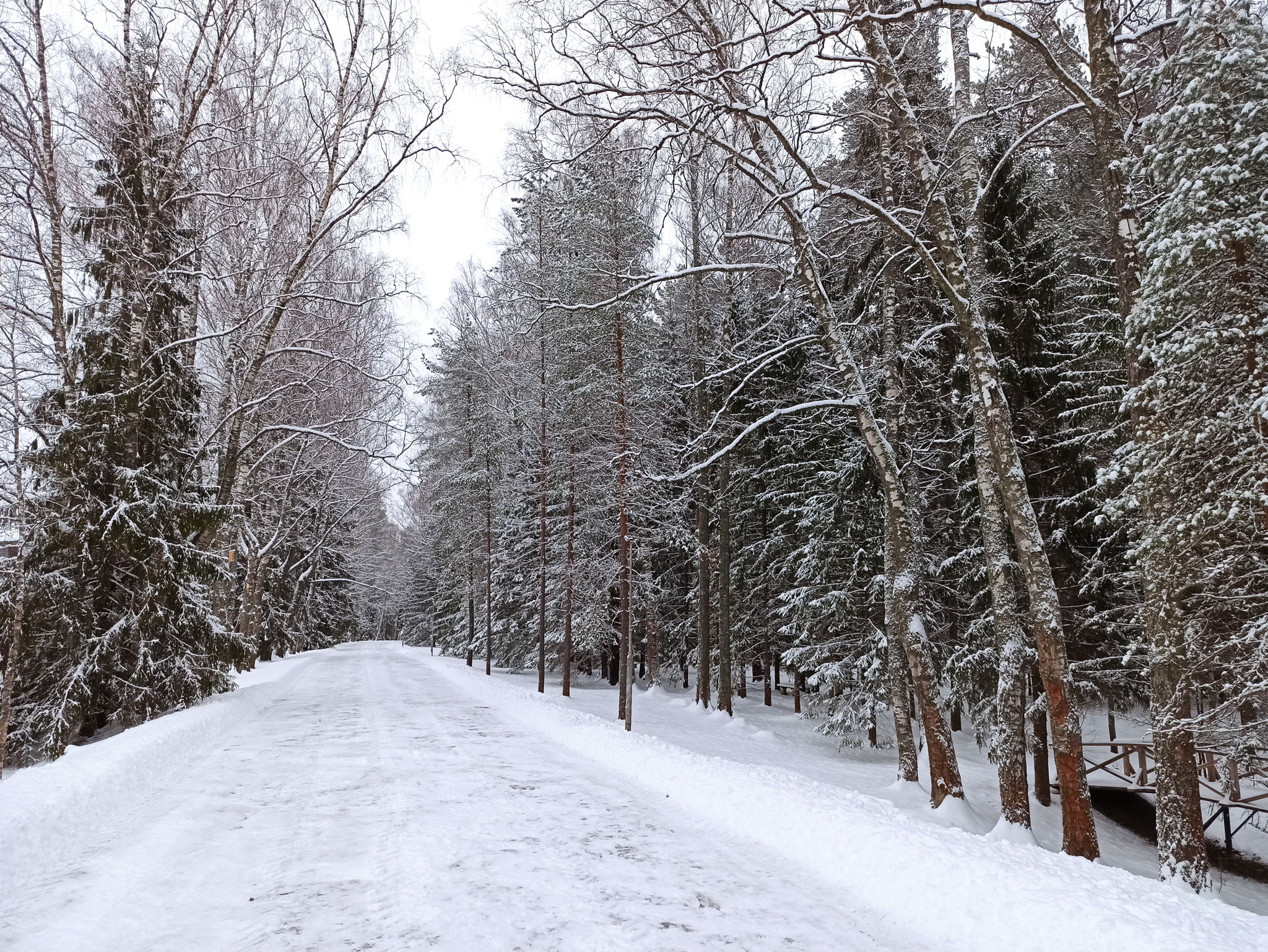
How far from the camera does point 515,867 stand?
4.72 metres

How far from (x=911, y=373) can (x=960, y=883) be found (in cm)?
1365

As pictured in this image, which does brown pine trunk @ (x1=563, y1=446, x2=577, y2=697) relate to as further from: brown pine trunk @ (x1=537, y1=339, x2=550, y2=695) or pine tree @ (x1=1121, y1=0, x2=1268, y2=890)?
pine tree @ (x1=1121, y1=0, x2=1268, y2=890)

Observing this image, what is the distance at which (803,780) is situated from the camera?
7125mm

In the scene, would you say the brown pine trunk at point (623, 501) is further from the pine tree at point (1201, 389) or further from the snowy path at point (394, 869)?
the pine tree at point (1201, 389)

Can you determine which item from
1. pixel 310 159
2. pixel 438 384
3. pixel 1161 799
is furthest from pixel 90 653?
pixel 438 384

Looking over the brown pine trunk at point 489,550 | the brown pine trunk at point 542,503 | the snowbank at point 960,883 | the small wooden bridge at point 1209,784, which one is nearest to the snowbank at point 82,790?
the snowbank at point 960,883

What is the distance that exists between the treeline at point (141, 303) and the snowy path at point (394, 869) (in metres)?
4.70

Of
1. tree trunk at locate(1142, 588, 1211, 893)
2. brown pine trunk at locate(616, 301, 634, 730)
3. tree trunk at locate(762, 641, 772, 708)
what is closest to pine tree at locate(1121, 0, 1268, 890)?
tree trunk at locate(1142, 588, 1211, 893)

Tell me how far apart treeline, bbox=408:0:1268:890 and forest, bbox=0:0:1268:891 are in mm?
95

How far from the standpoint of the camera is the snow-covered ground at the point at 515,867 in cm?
367

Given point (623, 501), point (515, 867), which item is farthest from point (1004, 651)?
point (623, 501)

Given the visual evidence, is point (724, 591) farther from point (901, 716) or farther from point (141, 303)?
point (141, 303)

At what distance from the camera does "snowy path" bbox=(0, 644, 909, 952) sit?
3.71 m

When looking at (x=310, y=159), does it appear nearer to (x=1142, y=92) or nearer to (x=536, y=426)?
(x=536, y=426)
